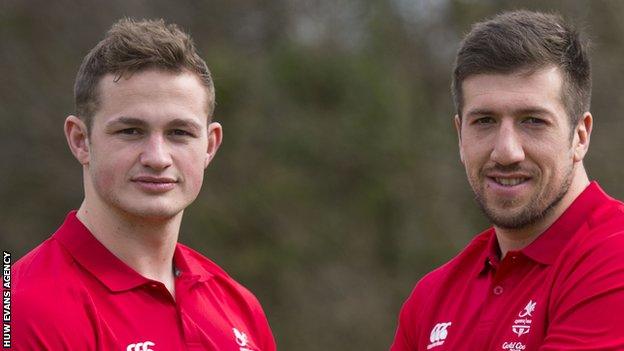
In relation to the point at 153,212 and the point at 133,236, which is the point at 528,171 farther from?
the point at 133,236

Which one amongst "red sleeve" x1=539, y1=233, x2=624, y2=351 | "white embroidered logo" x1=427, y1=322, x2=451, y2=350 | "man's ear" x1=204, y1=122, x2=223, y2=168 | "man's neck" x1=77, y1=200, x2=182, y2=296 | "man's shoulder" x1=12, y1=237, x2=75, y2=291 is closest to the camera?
"red sleeve" x1=539, y1=233, x2=624, y2=351

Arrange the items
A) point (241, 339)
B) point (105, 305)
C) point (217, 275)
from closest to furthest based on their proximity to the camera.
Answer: point (105, 305)
point (241, 339)
point (217, 275)

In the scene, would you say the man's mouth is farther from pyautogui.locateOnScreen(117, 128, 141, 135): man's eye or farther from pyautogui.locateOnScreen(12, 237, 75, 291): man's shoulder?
pyautogui.locateOnScreen(12, 237, 75, 291): man's shoulder

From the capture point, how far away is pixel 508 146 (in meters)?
4.33

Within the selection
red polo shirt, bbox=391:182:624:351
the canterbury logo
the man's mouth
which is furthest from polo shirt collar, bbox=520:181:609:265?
the canterbury logo

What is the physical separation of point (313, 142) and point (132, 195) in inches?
429

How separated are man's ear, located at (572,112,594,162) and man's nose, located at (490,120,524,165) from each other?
0.25m

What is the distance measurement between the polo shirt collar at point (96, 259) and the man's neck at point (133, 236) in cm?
5

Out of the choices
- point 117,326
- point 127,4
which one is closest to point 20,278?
point 117,326

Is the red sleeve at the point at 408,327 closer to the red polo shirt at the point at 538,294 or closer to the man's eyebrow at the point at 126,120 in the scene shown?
the red polo shirt at the point at 538,294

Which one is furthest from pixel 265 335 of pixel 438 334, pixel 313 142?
pixel 313 142

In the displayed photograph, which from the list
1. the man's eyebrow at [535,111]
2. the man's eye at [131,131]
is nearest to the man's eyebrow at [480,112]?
the man's eyebrow at [535,111]

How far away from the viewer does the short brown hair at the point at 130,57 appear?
4.51 m

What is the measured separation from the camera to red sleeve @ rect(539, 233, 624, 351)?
12.9 ft
